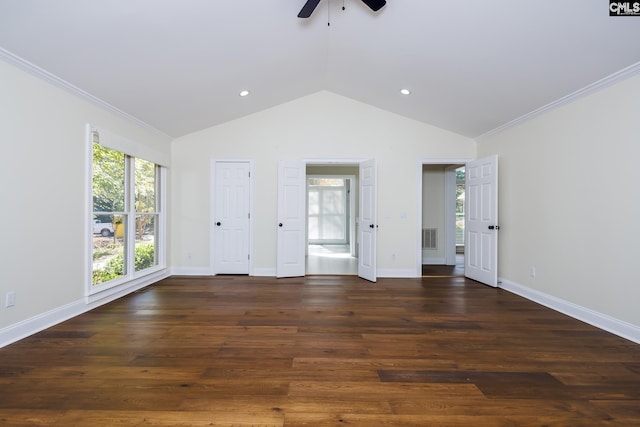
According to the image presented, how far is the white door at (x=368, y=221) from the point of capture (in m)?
5.23

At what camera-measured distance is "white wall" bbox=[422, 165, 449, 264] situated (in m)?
6.96

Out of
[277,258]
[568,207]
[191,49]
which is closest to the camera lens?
[191,49]

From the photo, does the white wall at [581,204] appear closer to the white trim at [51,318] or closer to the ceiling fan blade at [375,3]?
the ceiling fan blade at [375,3]

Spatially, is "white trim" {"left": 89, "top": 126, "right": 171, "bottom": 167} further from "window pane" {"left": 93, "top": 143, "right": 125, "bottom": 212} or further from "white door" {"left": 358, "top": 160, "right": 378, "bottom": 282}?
"white door" {"left": 358, "top": 160, "right": 378, "bottom": 282}

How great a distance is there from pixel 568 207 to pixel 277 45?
3974 millimetres

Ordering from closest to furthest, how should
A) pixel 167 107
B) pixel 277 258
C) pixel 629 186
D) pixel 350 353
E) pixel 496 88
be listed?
pixel 350 353 < pixel 629 186 < pixel 496 88 < pixel 167 107 < pixel 277 258

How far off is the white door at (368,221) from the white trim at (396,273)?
356mm

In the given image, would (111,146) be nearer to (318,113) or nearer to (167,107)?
(167,107)

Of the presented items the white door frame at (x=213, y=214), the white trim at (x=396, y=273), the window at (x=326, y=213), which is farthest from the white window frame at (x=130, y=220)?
the window at (x=326, y=213)

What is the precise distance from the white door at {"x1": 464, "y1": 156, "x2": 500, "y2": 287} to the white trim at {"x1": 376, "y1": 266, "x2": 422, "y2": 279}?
3.25 feet

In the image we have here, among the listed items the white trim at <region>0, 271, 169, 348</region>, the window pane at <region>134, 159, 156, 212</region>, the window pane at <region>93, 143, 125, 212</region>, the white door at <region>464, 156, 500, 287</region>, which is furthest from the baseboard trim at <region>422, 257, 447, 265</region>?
the window pane at <region>93, 143, 125, 212</region>

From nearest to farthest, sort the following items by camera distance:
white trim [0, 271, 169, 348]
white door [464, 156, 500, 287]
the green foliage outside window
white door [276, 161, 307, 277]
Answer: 1. white trim [0, 271, 169, 348]
2. the green foliage outside window
3. white door [464, 156, 500, 287]
4. white door [276, 161, 307, 277]

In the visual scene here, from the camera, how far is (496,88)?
379cm

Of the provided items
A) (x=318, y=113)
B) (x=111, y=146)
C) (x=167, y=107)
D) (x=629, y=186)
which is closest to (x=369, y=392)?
(x=629, y=186)
